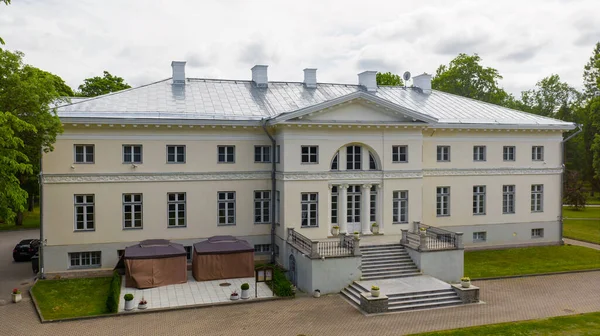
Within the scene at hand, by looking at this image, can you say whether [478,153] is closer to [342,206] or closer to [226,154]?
[342,206]

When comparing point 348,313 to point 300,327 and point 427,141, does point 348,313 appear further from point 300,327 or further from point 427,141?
point 427,141

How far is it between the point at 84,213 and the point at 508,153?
25.5 metres

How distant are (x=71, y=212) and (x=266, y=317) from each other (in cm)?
1213

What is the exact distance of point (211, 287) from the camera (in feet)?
74.3

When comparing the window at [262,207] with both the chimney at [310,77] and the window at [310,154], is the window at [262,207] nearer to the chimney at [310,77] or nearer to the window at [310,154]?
the window at [310,154]

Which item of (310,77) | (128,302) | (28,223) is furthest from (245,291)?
(28,223)

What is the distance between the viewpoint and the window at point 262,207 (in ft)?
89.6

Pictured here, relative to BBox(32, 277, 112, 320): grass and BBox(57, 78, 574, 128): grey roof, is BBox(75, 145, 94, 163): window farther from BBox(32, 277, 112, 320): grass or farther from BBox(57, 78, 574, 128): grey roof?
BBox(32, 277, 112, 320): grass

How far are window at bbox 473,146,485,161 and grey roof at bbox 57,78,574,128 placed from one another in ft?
5.51

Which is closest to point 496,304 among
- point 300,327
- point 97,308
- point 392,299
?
point 392,299

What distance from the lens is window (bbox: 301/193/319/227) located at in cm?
2578

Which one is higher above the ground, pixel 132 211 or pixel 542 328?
pixel 132 211

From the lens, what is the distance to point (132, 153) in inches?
992

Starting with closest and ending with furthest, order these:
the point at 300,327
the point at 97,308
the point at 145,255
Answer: the point at 300,327, the point at 97,308, the point at 145,255
